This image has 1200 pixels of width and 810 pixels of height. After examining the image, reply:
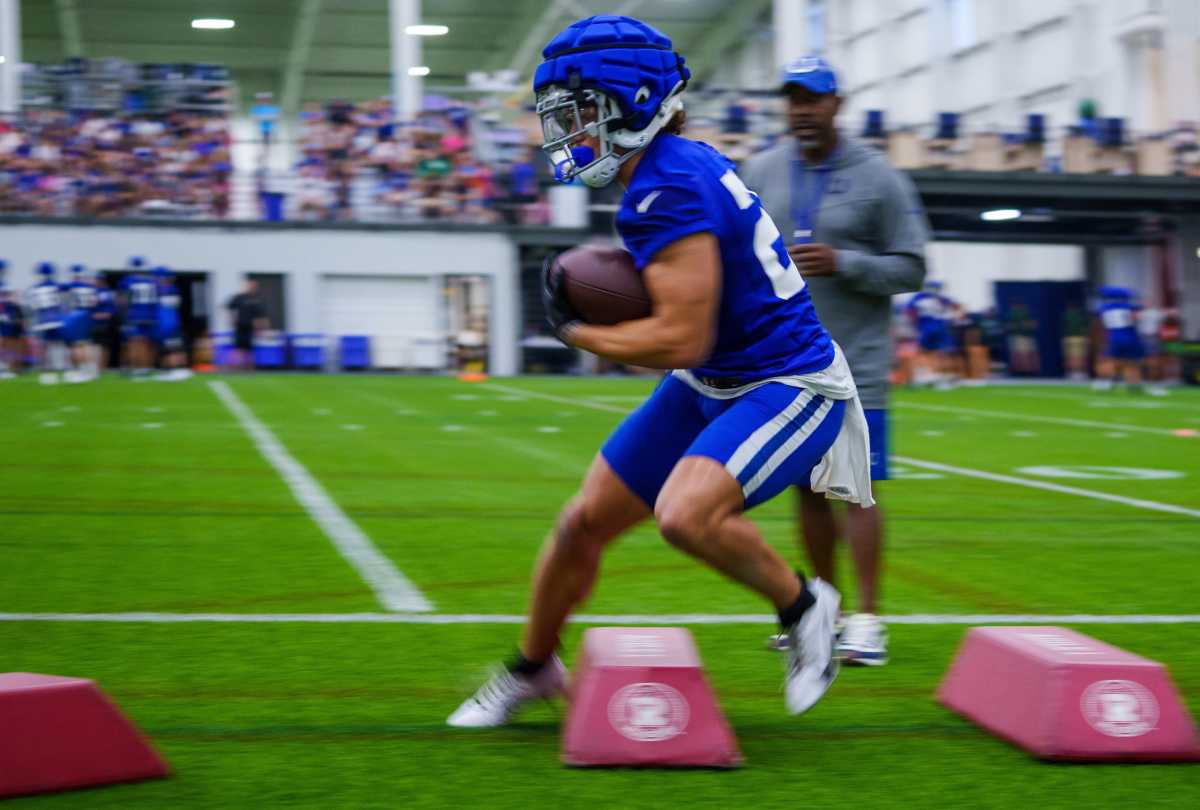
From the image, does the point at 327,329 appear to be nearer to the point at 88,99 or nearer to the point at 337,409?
the point at 88,99

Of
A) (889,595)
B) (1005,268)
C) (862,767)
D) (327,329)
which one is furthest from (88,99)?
(862,767)

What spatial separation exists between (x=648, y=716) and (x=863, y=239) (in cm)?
218

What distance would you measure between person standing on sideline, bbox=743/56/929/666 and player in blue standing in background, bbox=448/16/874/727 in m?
0.94

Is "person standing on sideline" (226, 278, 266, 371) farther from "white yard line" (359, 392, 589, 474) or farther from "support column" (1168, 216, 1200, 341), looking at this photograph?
"support column" (1168, 216, 1200, 341)

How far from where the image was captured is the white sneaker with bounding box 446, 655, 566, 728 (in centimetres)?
402

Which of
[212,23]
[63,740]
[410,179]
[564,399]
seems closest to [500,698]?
[63,740]

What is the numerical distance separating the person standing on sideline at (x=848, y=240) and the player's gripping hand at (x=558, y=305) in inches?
55.4

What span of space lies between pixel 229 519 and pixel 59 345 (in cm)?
2222

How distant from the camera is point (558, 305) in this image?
3730 millimetres

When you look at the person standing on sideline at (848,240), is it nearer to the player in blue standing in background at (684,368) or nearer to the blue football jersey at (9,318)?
the player in blue standing in background at (684,368)

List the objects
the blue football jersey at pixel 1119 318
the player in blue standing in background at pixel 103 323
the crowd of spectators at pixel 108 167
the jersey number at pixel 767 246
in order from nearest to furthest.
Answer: the jersey number at pixel 767 246 → the blue football jersey at pixel 1119 318 → the player in blue standing in background at pixel 103 323 → the crowd of spectators at pixel 108 167

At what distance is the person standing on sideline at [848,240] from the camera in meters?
5.01

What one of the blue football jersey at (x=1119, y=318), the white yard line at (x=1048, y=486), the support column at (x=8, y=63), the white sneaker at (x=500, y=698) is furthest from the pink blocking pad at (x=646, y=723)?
the support column at (x=8, y=63)

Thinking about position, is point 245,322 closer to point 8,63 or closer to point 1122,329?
point 8,63
